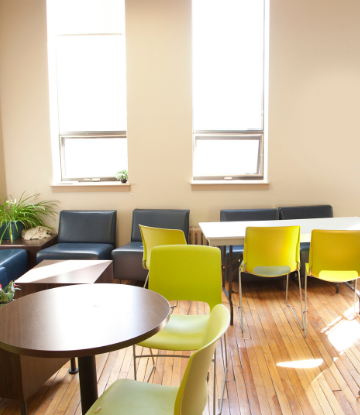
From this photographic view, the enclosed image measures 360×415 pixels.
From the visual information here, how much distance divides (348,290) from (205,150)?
250 cm

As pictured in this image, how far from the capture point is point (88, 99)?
4.91m

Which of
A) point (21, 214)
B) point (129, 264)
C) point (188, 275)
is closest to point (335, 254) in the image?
point (188, 275)

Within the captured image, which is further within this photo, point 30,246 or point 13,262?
point 30,246

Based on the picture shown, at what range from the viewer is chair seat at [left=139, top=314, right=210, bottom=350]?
1.91m

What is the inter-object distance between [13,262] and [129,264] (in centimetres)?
122

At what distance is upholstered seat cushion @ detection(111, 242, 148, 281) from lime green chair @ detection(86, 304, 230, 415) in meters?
2.41

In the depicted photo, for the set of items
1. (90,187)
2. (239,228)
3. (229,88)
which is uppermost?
(229,88)

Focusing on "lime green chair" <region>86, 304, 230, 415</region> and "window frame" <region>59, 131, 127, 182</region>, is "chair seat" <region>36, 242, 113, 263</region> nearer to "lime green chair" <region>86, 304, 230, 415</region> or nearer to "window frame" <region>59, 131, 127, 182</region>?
"window frame" <region>59, 131, 127, 182</region>

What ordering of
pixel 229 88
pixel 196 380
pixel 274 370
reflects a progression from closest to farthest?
1. pixel 196 380
2. pixel 274 370
3. pixel 229 88

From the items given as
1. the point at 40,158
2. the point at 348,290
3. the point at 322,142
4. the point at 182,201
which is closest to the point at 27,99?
the point at 40,158

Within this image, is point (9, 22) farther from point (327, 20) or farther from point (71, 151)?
point (327, 20)

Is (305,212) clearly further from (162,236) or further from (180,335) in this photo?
(180,335)

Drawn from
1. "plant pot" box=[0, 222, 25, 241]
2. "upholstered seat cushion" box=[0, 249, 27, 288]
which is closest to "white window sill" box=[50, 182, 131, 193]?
"plant pot" box=[0, 222, 25, 241]

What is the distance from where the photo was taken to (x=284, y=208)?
4.59 metres
